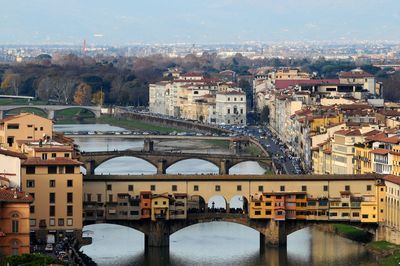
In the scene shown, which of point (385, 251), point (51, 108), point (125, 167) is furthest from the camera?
point (51, 108)

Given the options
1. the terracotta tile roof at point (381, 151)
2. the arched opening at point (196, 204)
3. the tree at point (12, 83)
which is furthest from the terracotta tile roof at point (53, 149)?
the tree at point (12, 83)

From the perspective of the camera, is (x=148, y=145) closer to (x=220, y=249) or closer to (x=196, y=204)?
(x=196, y=204)

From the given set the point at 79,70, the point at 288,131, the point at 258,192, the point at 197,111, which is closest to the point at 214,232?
the point at 258,192

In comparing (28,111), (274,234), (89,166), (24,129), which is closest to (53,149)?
(274,234)

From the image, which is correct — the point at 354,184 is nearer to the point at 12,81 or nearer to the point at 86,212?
the point at 86,212

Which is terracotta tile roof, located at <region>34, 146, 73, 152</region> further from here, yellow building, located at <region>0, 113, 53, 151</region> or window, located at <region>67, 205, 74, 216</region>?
yellow building, located at <region>0, 113, 53, 151</region>

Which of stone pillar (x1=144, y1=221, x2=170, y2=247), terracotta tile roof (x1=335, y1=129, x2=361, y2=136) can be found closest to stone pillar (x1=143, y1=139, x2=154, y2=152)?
terracotta tile roof (x1=335, y1=129, x2=361, y2=136)

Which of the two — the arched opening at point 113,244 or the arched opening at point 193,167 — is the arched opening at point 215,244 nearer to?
the arched opening at point 113,244
